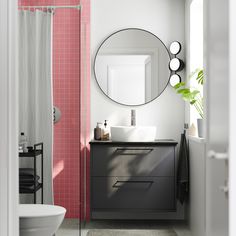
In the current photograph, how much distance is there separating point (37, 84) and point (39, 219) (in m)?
0.94

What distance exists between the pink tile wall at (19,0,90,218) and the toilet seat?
0.13 meters

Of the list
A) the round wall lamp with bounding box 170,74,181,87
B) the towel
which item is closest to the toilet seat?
the towel

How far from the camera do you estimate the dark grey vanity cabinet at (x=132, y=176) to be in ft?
13.1

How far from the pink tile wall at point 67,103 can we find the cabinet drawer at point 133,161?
675 millimetres

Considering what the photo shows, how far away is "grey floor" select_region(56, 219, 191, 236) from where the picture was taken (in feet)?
12.8

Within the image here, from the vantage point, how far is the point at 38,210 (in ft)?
9.16

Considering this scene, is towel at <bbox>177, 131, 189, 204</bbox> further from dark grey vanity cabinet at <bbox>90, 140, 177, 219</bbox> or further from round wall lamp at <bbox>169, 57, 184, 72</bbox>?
round wall lamp at <bbox>169, 57, 184, 72</bbox>

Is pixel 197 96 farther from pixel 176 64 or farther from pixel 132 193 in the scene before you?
pixel 132 193

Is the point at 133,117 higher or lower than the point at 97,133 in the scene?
higher

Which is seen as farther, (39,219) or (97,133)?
(97,133)
